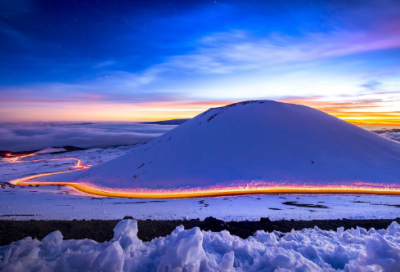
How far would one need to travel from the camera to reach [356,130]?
3297 centimetres

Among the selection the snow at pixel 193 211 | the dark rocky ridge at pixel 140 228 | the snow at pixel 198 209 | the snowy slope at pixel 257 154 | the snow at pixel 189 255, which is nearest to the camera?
the snow at pixel 189 255

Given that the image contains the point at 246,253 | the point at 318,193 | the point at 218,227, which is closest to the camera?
the point at 246,253

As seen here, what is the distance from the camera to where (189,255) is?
11.0ft

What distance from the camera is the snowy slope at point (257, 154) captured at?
23.6 m

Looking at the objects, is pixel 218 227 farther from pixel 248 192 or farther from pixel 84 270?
pixel 248 192

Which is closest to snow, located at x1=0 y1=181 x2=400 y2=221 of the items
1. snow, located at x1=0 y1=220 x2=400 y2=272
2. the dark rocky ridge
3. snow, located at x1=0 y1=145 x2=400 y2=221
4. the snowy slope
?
snow, located at x1=0 y1=145 x2=400 y2=221

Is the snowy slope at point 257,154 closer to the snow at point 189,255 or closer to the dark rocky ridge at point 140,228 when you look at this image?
the dark rocky ridge at point 140,228

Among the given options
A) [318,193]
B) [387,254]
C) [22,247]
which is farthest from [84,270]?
[318,193]

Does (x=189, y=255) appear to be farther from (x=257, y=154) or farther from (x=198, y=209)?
(x=257, y=154)

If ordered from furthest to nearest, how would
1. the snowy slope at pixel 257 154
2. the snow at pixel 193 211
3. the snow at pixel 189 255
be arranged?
the snowy slope at pixel 257 154 → the snow at pixel 193 211 → the snow at pixel 189 255

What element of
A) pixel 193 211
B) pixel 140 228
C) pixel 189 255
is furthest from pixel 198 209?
pixel 189 255

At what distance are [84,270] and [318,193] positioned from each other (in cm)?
2072

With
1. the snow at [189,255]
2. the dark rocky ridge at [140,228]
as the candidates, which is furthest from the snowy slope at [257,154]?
the snow at [189,255]

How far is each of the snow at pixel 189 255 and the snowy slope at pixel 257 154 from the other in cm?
1835
